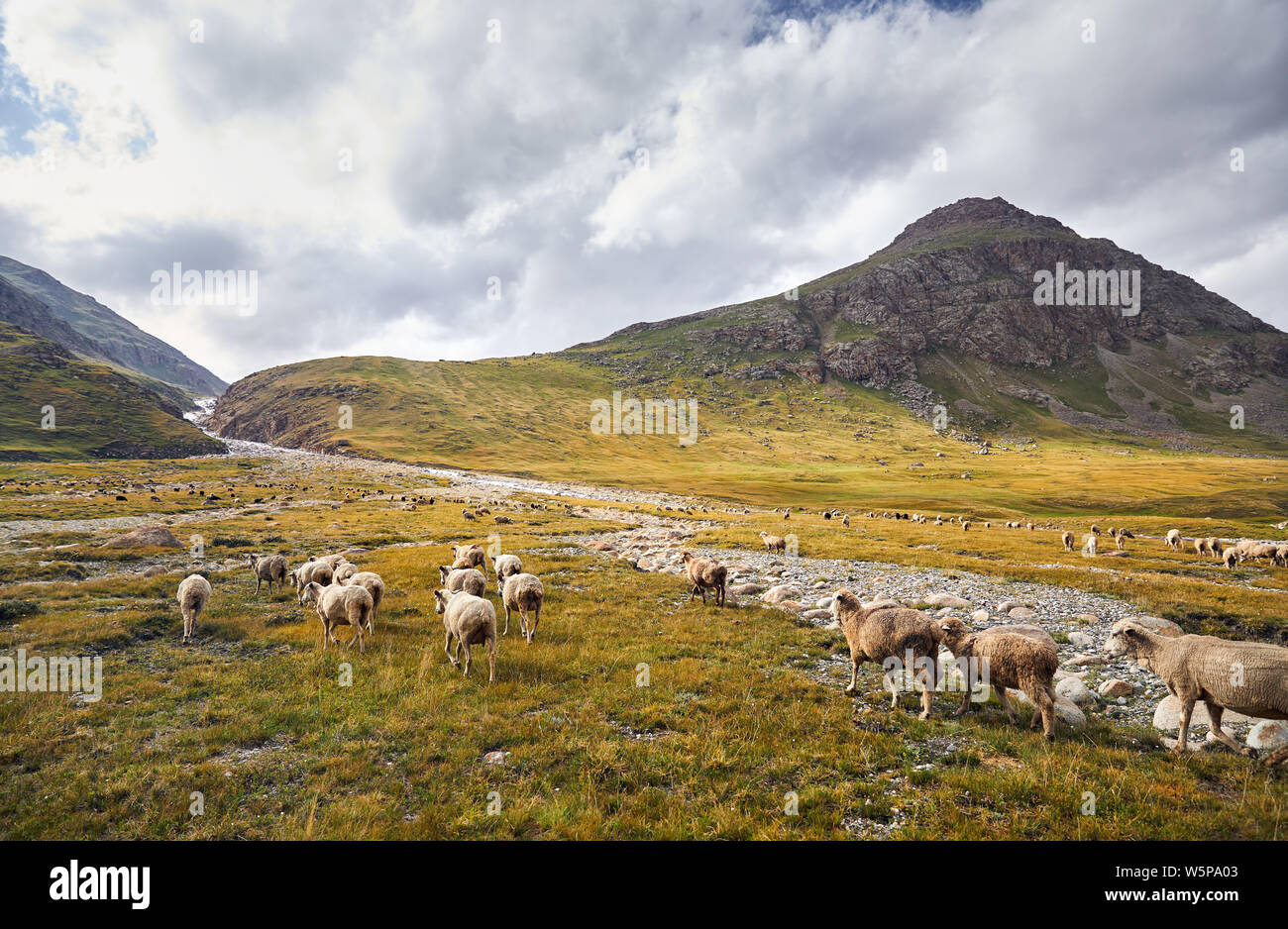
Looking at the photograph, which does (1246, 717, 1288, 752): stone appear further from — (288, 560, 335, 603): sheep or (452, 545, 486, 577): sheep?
(288, 560, 335, 603): sheep

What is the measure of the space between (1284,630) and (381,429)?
205931mm

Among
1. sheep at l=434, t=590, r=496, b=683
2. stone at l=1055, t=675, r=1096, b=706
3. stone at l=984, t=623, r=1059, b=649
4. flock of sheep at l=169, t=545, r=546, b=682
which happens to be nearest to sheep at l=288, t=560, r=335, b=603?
flock of sheep at l=169, t=545, r=546, b=682

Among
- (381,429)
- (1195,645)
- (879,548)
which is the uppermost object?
(381,429)

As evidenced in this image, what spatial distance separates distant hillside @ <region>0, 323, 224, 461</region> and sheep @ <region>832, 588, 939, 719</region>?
175929 mm

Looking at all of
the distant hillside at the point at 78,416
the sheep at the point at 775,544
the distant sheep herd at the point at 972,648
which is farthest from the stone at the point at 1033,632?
the distant hillside at the point at 78,416

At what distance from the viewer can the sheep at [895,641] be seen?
1148 centimetres

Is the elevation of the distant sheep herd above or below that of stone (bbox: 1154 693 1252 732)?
above

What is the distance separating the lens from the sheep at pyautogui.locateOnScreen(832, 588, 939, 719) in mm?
11477

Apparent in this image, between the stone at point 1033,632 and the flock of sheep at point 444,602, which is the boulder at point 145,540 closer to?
the flock of sheep at point 444,602

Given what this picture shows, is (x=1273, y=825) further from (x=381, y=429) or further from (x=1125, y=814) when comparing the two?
(x=381, y=429)

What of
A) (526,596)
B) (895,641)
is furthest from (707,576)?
(895,641)

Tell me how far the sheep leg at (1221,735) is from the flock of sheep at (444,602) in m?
16.1
